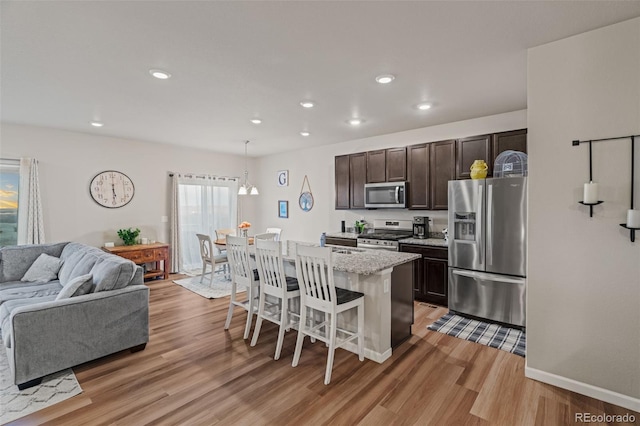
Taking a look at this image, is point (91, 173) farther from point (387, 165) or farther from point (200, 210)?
point (387, 165)

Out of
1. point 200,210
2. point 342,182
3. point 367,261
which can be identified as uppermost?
point 342,182

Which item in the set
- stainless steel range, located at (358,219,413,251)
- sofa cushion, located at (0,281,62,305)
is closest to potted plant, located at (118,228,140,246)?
sofa cushion, located at (0,281,62,305)

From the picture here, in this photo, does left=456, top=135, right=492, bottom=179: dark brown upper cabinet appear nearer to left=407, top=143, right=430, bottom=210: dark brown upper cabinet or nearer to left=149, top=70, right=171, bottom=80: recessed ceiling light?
left=407, top=143, right=430, bottom=210: dark brown upper cabinet

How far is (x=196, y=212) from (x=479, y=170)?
5594mm

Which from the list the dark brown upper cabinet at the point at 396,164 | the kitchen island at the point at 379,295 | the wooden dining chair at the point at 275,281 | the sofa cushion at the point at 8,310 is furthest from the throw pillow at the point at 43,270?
the dark brown upper cabinet at the point at 396,164

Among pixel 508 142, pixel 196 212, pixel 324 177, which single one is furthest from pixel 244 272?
pixel 196 212

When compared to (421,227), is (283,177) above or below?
above

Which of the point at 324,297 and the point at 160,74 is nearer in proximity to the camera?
the point at 324,297

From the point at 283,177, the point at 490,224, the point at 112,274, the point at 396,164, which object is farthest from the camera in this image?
the point at 283,177

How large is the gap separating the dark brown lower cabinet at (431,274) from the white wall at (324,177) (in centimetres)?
71

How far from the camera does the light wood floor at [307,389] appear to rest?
2.09 m

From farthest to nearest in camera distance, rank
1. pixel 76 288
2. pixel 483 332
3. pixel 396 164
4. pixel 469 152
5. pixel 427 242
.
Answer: pixel 396 164 → pixel 427 242 → pixel 469 152 → pixel 483 332 → pixel 76 288

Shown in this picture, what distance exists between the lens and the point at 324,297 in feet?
8.64

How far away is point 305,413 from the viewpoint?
6.98ft
